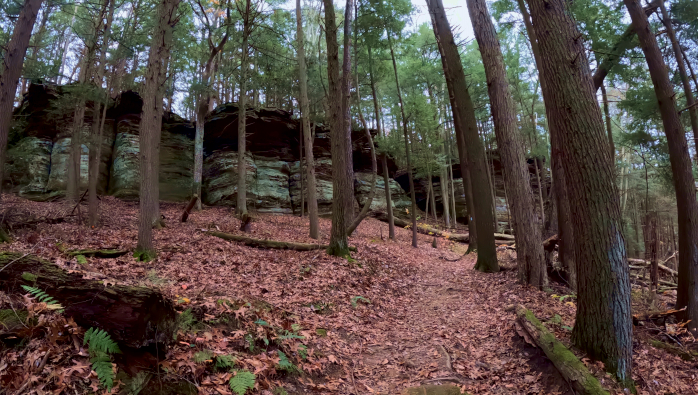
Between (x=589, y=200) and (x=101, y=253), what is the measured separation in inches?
340

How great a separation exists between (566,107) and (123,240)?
10077 mm

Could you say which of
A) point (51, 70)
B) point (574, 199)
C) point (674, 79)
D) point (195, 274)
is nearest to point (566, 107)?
point (574, 199)

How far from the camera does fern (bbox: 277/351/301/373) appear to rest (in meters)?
4.00

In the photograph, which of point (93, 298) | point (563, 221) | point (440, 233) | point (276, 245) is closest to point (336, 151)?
point (276, 245)

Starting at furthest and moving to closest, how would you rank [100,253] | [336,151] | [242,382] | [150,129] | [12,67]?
1. [336,151]
2. [150,129]
3. [12,67]
4. [100,253]
5. [242,382]

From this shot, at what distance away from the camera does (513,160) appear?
8188 millimetres

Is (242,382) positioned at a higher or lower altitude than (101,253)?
lower

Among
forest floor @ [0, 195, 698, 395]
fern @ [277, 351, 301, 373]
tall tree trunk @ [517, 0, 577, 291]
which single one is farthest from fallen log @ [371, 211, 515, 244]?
fern @ [277, 351, 301, 373]

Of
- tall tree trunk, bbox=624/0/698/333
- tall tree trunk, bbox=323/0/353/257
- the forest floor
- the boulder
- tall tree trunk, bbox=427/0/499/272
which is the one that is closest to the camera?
the forest floor

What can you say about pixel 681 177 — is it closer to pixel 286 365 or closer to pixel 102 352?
pixel 286 365

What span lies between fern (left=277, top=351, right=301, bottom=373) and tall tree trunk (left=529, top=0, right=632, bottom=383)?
3.54 metres

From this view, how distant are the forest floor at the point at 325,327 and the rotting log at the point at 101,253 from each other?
0.48ft

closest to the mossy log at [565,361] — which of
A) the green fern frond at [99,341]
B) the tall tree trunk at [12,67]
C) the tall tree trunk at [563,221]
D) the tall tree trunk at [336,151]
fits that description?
the tall tree trunk at [563,221]

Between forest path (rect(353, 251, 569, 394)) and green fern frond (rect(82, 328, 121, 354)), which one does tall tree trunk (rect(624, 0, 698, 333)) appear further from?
green fern frond (rect(82, 328, 121, 354))
